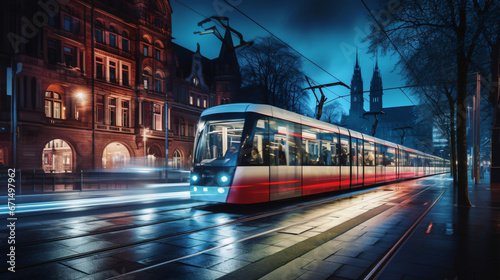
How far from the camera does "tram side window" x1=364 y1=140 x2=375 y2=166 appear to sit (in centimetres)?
1820

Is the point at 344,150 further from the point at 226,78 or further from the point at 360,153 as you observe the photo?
the point at 226,78

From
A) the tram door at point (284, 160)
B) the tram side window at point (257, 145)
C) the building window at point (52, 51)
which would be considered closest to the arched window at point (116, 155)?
the building window at point (52, 51)

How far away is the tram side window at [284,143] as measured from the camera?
10000mm

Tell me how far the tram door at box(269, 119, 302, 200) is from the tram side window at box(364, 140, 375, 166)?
8290mm

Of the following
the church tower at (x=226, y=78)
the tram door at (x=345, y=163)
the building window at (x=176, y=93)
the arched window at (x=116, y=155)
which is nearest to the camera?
the tram door at (x=345, y=163)

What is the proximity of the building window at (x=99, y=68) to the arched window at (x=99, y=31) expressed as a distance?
1.66 metres

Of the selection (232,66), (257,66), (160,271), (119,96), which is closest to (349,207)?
(160,271)

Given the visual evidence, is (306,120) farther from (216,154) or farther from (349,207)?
(216,154)

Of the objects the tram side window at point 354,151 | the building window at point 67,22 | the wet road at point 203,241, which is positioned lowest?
the wet road at point 203,241

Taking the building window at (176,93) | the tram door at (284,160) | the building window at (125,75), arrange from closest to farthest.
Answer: the tram door at (284,160), the building window at (125,75), the building window at (176,93)

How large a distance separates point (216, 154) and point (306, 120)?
14.0ft

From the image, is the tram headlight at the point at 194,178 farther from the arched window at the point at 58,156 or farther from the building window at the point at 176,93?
the building window at the point at 176,93

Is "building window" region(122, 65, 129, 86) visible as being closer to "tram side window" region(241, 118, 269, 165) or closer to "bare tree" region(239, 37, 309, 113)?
"bare tree" region(239, 37, 309, 113)

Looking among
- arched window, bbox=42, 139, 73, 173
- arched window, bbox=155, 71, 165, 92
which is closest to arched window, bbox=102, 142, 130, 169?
arched window, bbox=42, 139, 73, 173
